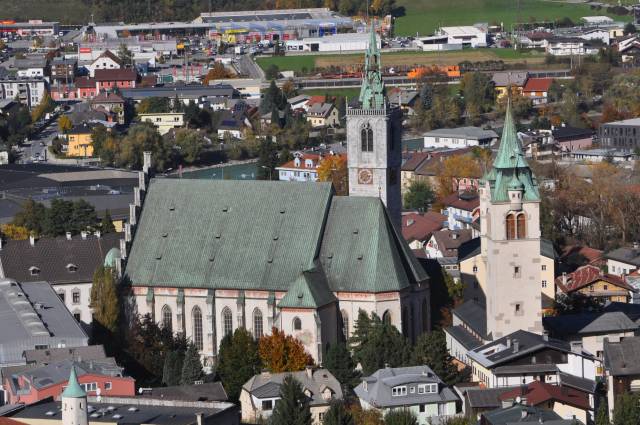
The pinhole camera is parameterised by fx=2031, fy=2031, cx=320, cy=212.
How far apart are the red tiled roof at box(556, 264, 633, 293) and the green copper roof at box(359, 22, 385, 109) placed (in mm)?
14813

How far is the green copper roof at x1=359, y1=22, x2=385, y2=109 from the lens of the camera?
313ft

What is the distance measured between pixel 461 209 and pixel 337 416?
55642mm

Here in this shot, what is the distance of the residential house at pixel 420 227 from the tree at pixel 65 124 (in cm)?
6455

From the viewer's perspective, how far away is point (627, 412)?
232 feet

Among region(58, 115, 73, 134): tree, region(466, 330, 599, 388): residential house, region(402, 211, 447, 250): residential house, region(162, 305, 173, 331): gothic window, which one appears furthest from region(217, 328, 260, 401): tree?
region(58, 115, 73, 134): tree

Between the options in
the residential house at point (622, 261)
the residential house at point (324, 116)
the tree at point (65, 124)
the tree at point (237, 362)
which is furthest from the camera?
the residential house at point (324, 116)

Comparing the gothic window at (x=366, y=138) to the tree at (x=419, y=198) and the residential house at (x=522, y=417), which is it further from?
the tree at (x=419, y=198)

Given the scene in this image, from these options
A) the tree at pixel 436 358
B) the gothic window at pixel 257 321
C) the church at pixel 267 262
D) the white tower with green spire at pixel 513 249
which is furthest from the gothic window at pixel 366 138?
the tree at pixel 436 358

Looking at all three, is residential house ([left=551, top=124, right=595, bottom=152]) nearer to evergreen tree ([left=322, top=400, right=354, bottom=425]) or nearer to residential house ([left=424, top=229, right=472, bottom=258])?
residential house ([left=424, top=229, right=472, bottom=258])

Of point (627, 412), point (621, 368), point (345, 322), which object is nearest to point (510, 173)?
point (621, 368)

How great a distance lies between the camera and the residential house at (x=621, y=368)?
7644 centimetres

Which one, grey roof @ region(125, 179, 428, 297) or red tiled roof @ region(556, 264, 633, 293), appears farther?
red tiled roof @ region(556, 264, 633, 293)

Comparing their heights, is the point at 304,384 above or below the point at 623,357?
below

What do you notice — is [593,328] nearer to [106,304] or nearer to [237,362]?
[237,362]
